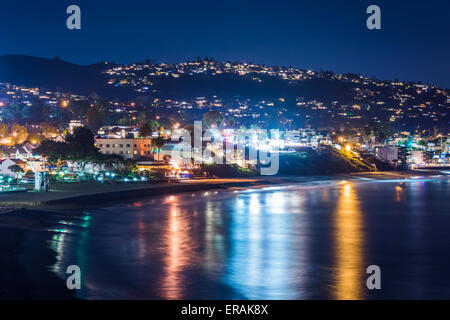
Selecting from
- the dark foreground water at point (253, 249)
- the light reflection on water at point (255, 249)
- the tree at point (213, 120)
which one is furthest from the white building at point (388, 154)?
the dark foreground water at point (253, 249)

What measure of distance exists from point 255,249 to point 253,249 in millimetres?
79

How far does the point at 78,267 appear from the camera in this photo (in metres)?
18.4

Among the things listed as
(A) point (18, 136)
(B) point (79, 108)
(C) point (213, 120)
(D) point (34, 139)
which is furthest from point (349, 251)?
(C) point (213, 120)

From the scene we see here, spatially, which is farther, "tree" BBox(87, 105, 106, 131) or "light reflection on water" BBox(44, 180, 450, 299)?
"tree" BBox(87, 105, 106, 131)

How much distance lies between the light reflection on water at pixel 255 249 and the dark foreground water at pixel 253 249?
0.13ft

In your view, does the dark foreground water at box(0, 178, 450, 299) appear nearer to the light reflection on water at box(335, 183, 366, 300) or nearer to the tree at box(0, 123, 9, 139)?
the light reflection on water at box(335, 183, 366, 300)

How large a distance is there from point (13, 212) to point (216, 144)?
2114 inches

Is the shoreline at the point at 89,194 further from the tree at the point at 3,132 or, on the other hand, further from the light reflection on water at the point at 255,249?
the tree at the point at 3,132

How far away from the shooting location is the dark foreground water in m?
16.5

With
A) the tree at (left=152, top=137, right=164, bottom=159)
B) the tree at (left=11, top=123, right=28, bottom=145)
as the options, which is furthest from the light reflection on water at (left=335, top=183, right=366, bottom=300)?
the tree at (left=11, top=123, right=28, bottom=145)

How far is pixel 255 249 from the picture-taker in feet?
76.5

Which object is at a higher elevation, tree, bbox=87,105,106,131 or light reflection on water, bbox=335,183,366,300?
tree, bbox=87,105,106,131

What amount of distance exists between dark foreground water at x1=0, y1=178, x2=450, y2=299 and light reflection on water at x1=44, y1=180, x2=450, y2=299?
40mm
